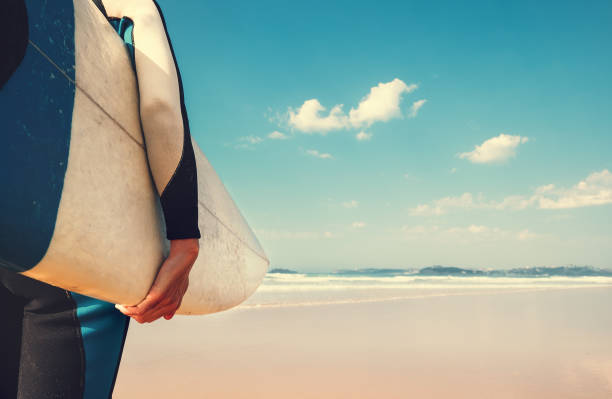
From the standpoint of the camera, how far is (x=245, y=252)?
5.90 feet

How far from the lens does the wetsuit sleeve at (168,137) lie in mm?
845

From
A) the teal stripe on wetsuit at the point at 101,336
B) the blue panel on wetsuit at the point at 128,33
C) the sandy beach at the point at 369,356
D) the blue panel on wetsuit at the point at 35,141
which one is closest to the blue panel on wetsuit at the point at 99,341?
the teal stripe on wetsuit at the point at 101,336

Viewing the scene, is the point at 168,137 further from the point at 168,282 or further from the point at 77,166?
the point at 168,282

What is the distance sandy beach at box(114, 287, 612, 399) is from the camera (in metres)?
2.47

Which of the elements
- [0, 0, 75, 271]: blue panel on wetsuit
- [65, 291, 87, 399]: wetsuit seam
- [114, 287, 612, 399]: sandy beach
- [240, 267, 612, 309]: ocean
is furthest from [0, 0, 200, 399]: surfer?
[240, 267, 612, 309]: ocean

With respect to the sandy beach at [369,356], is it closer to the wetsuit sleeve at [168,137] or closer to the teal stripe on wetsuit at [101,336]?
the teal stripe on wetsuit at [101,336]

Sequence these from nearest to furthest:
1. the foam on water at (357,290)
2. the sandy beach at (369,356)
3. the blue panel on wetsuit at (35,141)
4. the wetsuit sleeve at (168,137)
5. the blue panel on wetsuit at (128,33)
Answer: the blue panel on wetsuit at (35,141) < the wetsuit sleeve at (168,137) < the blue panel on wetsuit at (128,33) < the sandy beach at (369,356) < the foam on water at (357,290)

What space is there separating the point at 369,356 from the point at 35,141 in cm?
307

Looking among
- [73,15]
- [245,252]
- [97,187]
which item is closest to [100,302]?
[97,187]

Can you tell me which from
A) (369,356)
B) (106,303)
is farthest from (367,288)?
(106,303)

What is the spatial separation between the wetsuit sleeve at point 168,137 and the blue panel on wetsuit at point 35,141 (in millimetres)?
163

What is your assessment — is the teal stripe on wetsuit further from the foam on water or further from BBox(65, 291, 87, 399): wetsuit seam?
the foam on water

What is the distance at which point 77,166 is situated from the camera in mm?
780

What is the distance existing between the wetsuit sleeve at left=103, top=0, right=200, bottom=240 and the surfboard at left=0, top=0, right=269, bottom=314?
8 cm
